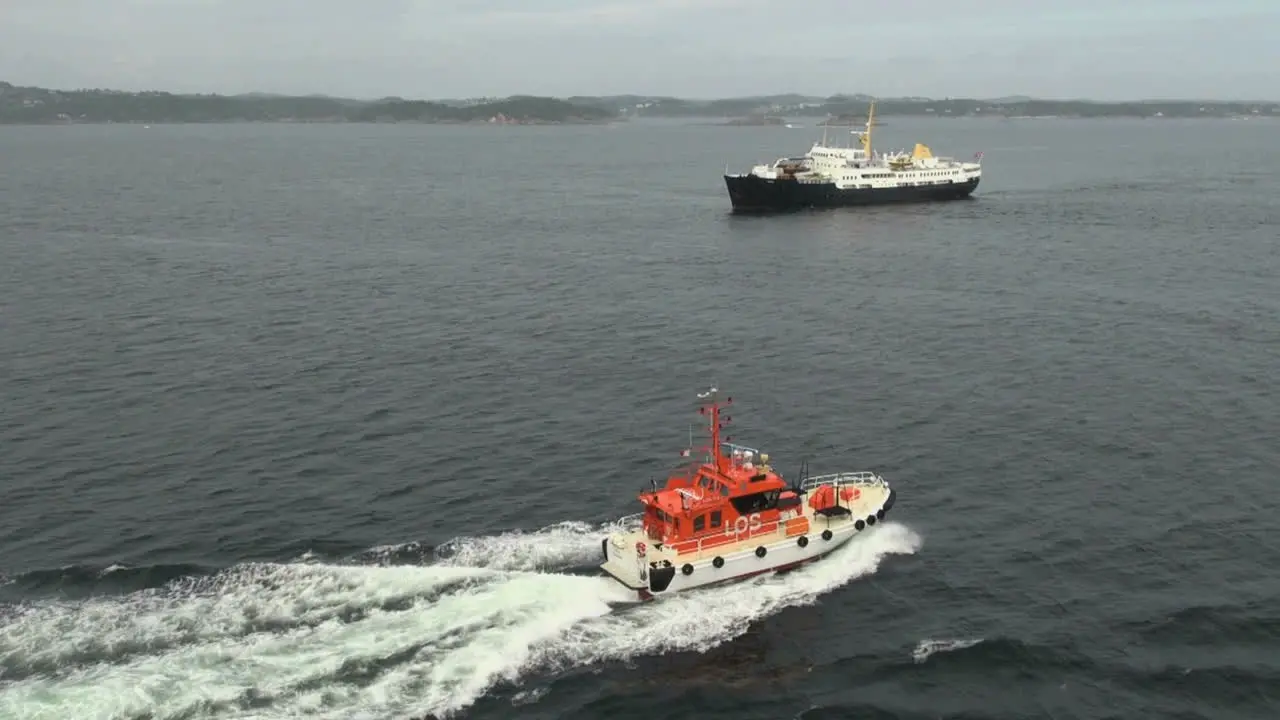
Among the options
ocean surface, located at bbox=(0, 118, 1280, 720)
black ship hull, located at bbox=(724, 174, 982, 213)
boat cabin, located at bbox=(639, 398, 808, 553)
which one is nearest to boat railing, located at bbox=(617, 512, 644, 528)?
ocean surface, located at bbox=(0, 118, 1280, 720)

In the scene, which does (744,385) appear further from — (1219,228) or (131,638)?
(1219,228)

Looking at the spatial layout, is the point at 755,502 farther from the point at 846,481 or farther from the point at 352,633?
the point at 352,633

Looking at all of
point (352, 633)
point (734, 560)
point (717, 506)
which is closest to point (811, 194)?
point (717, 506)

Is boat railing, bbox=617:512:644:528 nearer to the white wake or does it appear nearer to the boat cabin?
the white wake

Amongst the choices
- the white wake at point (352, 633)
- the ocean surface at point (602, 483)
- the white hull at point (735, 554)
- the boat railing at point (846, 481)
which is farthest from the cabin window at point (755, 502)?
the boat railing at point (846, 481)

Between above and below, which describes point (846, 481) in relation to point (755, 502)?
below

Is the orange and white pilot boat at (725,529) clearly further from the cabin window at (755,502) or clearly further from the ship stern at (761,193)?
the ship stern at (761,193)
